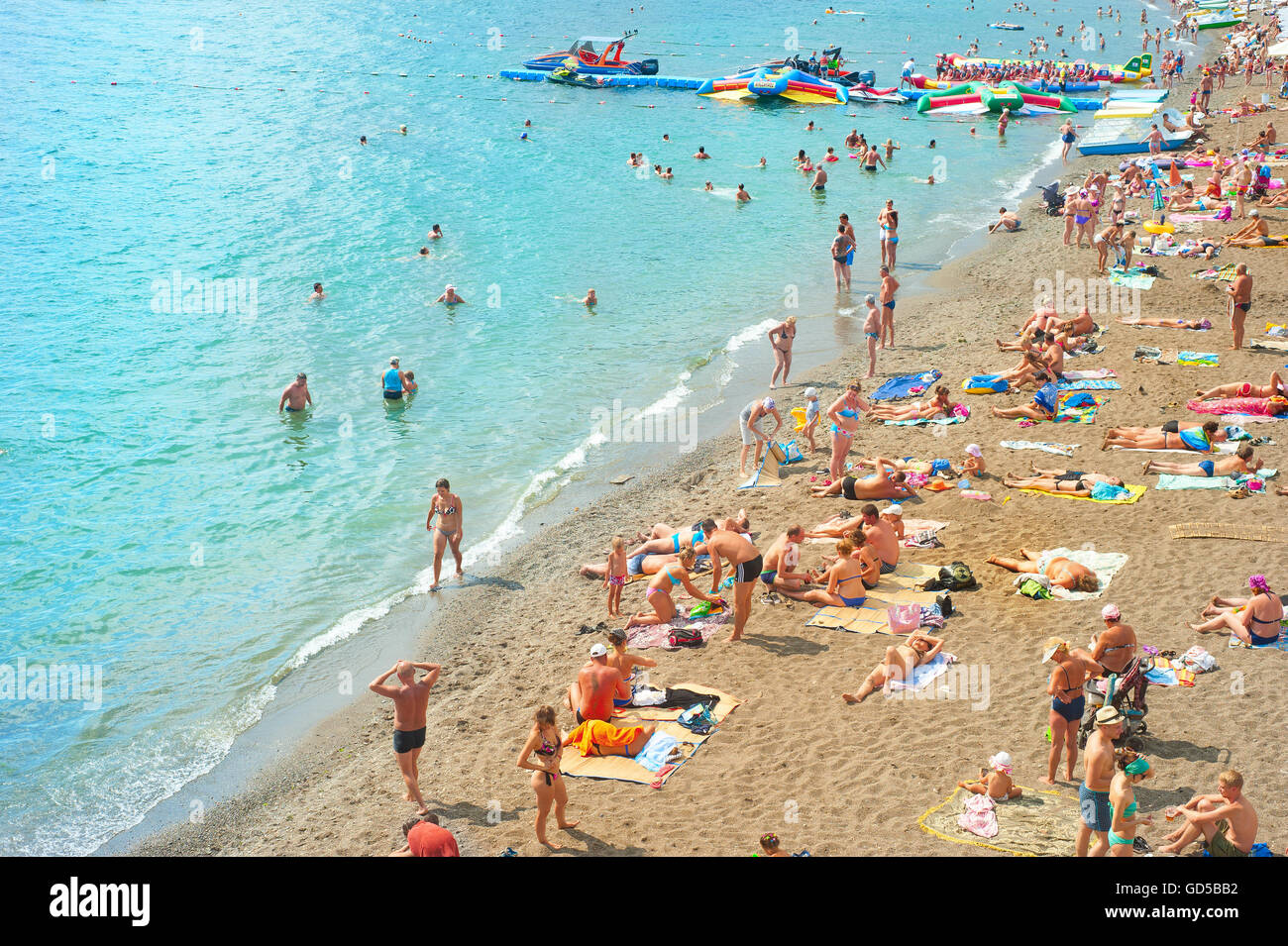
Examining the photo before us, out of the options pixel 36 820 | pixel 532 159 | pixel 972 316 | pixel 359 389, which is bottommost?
pixel 36 820

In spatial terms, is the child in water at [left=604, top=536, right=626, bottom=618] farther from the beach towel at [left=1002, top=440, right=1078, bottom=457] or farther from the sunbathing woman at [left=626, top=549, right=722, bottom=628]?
the beach towel at [left=1002, top=440, right=1078, bottom=457]

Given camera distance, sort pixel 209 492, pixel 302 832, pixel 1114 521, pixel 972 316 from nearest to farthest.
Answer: pixel 302 832, pixel 1114 521, pixel 209 492, pixel 972 316

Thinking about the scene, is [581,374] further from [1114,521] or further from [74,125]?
[74,125]

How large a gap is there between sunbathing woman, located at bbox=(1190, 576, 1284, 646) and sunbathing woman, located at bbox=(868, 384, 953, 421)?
633 cm

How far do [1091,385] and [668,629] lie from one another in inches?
347

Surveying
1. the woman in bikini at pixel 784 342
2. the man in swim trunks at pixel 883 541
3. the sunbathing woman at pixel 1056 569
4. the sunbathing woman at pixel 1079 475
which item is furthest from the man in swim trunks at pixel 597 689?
the woman in bikini at pixel 784 342

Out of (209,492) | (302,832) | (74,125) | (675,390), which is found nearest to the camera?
(302,832)

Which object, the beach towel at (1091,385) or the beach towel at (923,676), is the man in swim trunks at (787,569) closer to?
the beach towel at (923,676)

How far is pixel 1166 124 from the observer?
34.2 meters

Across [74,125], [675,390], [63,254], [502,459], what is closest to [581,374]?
[675,390]

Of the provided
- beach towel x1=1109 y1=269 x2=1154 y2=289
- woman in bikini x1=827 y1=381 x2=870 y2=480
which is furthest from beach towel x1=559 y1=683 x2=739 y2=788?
beach towel x1=1109 y1=269 x2=1154 y2=289

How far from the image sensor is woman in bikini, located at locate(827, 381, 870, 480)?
1346cm

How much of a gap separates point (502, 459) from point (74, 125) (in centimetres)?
3530

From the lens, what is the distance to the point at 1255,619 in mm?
8914
